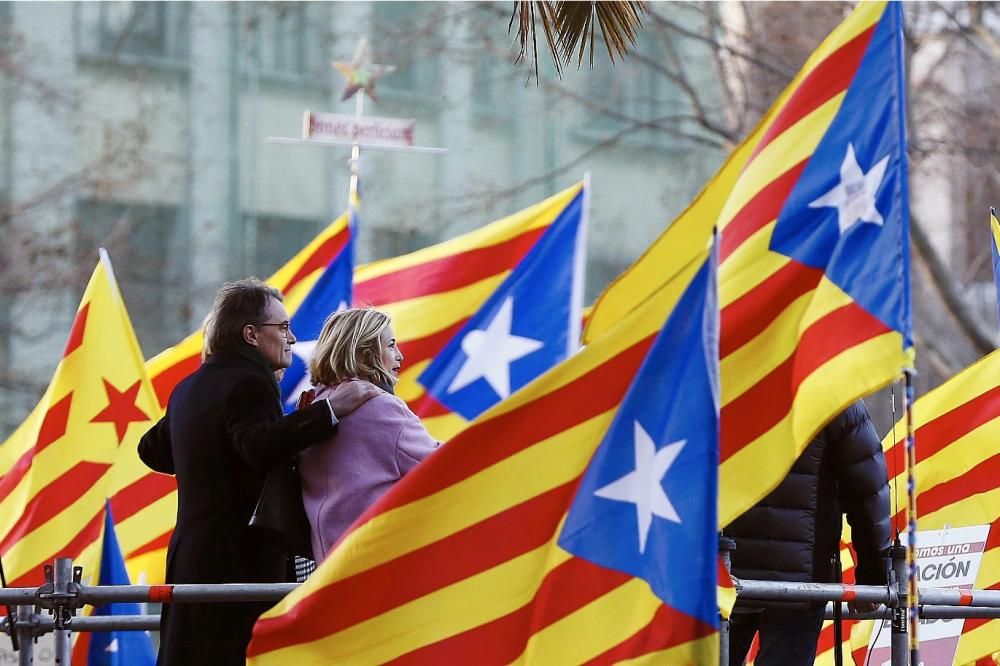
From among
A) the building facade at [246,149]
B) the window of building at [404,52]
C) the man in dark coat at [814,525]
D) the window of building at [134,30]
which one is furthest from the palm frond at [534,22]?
the window of building at [134,30]

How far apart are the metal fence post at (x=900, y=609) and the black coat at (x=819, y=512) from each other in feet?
1.17

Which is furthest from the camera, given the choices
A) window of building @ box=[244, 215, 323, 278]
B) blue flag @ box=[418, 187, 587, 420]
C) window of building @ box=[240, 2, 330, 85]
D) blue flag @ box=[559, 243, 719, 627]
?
window of building @ box=[240, 2, 330, 85]

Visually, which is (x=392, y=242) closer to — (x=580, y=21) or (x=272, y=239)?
(x=272, y=239)

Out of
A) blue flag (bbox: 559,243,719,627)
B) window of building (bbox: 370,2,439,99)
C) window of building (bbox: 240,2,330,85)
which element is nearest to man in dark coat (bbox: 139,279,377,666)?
blue flag (bbox: 559,243,719,627)

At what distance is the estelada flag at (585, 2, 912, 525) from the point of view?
4.96 metres

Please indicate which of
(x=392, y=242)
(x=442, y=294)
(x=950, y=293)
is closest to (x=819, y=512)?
(x=442, y=294)

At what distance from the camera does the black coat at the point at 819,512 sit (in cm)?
587

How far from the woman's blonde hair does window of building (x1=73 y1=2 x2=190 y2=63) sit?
16.5 m

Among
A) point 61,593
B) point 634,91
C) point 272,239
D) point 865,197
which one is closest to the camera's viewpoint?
point 865,197

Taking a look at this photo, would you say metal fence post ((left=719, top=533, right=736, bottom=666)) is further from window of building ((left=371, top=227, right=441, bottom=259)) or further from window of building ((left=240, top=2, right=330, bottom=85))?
window of building ((left=240, top=2, right=330, bottom=85))

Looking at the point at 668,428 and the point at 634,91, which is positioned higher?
the point at 634,91

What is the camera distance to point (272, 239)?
22.8 metres

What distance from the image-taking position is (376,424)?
540cm

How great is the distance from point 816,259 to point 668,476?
99cm
